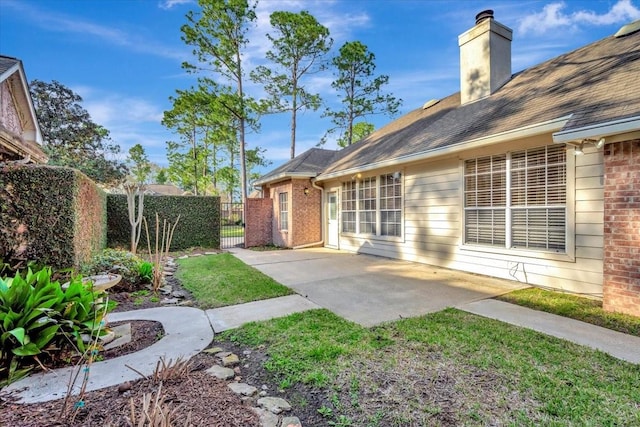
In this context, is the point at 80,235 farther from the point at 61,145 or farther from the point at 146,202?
the point at 61,145

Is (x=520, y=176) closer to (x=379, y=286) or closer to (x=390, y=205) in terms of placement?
(x=379, y=286)

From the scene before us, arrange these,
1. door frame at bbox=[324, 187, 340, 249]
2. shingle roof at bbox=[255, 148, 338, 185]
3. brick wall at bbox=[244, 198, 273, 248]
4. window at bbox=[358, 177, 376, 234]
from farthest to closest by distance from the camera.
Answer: brick wall at bbox=[244, 198, 273, 248] → shingle roof at bbox=[255, 148, 338, 185] → door frame at bbox=[324, 187, 340, 249] → window at bbox=[358, 177, 376, 234]

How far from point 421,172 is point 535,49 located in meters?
6.16

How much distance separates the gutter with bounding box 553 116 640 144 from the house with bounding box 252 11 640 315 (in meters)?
0.01

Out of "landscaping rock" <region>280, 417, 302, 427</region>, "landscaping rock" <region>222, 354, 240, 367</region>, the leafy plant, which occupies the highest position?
the leafy plant

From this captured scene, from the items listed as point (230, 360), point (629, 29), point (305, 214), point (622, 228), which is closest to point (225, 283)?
point (230, 360)

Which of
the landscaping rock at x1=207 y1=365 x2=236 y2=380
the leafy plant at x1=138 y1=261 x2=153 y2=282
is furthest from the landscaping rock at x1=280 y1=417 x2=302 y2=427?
the leafy plant at x1=138 y1=261 x2=153 y2=282

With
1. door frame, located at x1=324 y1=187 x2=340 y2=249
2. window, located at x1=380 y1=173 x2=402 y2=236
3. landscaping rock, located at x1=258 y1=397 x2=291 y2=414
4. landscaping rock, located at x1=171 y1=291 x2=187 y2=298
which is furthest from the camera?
door frame, located at x1=324 y1=187 x2=340 y2=249

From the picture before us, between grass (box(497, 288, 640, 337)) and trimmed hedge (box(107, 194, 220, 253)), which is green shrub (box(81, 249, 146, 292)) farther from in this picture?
grass (box(497, 288, 640, 337))

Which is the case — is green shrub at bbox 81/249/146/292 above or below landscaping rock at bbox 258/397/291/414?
above

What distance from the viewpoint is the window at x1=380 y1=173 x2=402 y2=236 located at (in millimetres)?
8492

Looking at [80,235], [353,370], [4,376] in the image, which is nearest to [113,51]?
[80,235]

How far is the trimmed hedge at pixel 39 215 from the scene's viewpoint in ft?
14.5

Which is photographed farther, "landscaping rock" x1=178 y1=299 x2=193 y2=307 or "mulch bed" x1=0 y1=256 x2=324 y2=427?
"landscaping rock" x1=178 y1=299 x2=193 y2=307
